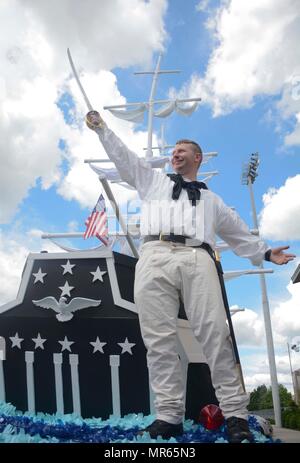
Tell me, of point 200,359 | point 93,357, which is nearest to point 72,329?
point 93,357

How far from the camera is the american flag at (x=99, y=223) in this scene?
8.82m

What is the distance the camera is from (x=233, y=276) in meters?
15.0

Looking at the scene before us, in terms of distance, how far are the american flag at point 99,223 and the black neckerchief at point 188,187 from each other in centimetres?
548

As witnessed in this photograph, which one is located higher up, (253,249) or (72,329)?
(253,249)

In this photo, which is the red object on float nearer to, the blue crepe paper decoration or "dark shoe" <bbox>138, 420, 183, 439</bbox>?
the blue crepe paper decoration

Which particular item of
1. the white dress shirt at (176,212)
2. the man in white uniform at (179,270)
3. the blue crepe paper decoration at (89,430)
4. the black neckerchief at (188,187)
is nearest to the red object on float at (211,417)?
the blue crepe paper decoration at (89,430)

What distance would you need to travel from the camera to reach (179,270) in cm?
303

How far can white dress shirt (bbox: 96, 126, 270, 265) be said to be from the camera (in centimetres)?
317

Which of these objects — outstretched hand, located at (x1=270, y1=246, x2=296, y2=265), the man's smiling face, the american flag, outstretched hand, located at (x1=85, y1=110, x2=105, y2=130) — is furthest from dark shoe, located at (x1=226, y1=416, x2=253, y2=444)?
the american flag

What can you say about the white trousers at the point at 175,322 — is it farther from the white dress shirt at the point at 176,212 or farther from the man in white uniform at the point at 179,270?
the white dress shirt at the point at 176,212

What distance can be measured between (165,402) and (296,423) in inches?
479
